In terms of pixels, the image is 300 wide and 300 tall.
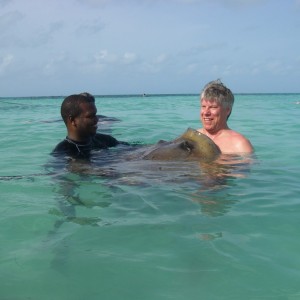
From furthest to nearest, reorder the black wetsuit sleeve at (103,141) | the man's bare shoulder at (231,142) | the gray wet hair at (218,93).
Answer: the black wetsuit sleeve at (103,141), the man's bare shoulder at (231,142), the gray wet hair at (218,93)

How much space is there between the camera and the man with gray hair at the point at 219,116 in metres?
5.77

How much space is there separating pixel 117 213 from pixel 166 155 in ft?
6.06

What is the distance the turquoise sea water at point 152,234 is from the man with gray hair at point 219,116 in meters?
0.32

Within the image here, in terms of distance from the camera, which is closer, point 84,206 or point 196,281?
point 196,281

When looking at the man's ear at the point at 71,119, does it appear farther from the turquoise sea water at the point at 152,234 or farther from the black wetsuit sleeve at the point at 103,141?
the turquoise sea water at the point at 152,234

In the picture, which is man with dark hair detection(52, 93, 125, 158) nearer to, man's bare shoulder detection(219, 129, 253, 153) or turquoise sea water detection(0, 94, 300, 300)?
turquoise sea water detection(0, 94, 300, 300)

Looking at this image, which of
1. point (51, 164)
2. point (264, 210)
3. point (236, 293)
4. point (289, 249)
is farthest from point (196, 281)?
point (51, 164)

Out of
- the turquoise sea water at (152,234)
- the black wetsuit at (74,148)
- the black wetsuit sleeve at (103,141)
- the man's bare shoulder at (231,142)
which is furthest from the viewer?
the black wetsuit sleeve at (103,141)

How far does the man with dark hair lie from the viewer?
6367 mm

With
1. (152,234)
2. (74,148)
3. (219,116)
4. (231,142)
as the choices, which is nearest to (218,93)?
(219,116)

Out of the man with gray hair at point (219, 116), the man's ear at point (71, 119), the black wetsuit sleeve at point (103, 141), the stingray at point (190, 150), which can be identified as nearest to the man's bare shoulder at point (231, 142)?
the man with gray hair at point (219, 116)

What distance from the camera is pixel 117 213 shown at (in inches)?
159

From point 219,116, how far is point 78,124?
2035 millimetres

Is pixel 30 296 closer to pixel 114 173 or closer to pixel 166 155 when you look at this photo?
pixel 114 173
